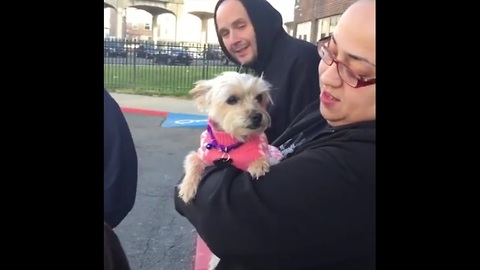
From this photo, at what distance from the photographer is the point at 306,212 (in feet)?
4.40

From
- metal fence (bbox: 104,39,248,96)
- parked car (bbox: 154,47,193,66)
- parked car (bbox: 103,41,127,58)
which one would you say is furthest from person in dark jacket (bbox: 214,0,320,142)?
parked car (bbox: 154,47,193,66)

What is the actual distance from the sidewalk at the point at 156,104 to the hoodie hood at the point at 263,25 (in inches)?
339

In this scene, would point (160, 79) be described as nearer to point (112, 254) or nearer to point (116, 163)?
point (116, 163)

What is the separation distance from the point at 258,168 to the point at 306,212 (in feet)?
1.18

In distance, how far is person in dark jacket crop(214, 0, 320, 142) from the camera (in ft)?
8.34

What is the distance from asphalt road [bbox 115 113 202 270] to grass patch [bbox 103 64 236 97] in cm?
677

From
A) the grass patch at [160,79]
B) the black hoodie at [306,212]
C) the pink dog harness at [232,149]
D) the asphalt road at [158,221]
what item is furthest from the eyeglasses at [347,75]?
the grass patch at [160,79]

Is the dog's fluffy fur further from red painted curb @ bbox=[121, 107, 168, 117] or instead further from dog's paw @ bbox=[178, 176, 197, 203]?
red painted curb @ bbox=[121, 107, 168, 117]

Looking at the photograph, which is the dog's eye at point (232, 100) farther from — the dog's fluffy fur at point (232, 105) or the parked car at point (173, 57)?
the parked car at point (173, 57)
